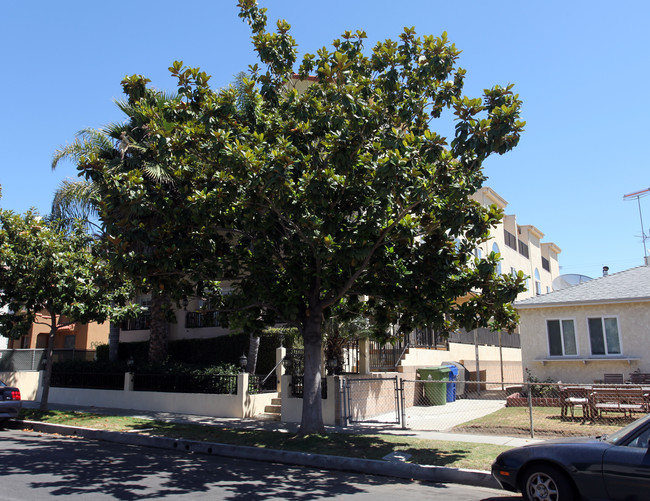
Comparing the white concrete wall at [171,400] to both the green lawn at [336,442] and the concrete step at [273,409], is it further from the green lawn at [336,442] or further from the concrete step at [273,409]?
the green lawn at [336,442]

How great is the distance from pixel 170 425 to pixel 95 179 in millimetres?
6753

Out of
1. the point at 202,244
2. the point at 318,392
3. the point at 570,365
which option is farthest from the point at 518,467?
the point at 570,365

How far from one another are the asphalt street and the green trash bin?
874 centimetres

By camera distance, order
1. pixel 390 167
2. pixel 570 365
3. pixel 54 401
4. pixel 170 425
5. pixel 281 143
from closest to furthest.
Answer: pixel 390 167 < pixel 281 143 < pixel 170 425 < pixel 570 365 < pixel 54 401

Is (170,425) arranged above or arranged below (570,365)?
below

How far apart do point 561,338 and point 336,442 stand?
36.5 feet

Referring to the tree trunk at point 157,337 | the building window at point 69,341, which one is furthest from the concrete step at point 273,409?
the building window at point 69,341

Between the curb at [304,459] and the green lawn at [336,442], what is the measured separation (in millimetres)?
257

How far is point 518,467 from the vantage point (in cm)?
658

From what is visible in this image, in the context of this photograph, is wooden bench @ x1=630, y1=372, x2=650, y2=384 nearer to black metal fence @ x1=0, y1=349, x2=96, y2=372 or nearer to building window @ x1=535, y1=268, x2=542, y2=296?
black metal fence @ x1=0, y1=349, x2=96, y2=372

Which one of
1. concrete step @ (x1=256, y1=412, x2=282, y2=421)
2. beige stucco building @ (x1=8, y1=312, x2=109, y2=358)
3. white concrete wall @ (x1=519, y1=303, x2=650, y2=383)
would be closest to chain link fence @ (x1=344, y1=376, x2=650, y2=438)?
white concrete wall @ (x1=519, y1=303, x2=650, y2=383)

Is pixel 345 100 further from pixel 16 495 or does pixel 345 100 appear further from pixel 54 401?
pixel 54 401

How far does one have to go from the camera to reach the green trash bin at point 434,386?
691 inches

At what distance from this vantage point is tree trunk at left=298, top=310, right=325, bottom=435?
11.8 metres
